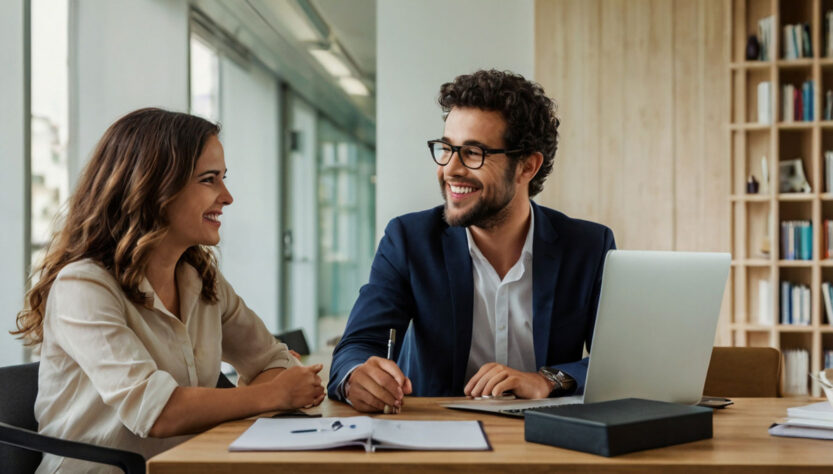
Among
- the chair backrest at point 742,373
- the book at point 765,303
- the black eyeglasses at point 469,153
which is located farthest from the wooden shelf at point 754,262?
the black eyeglasses at point 469,153

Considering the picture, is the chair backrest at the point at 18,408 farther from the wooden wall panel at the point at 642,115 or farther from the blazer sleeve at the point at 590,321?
the wooden wall panel at the point at 642,115

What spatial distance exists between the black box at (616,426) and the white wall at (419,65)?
123 inches

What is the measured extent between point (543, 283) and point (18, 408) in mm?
1207

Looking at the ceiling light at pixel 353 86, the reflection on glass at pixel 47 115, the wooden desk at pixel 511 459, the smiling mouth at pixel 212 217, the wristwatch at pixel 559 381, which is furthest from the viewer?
the ceiling light at pixel 353 86

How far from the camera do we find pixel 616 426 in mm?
1091

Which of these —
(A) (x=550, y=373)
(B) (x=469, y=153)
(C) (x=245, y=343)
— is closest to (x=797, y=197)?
(B) (x=469, y=153)

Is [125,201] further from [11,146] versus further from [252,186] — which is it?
[252,186]

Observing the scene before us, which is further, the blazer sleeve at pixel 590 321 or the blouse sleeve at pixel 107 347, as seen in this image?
the blazer sleeve at pixel 590 321

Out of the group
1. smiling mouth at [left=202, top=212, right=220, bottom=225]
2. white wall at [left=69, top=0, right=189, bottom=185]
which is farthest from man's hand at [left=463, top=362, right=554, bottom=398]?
white wall at [left=69, top=0, right=189, bottom=185]

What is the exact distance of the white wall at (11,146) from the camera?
3184 millimetres

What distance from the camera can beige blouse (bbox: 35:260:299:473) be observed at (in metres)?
1.42

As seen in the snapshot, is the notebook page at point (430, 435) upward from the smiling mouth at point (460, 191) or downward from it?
downward

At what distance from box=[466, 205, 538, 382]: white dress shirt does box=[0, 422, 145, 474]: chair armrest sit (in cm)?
85

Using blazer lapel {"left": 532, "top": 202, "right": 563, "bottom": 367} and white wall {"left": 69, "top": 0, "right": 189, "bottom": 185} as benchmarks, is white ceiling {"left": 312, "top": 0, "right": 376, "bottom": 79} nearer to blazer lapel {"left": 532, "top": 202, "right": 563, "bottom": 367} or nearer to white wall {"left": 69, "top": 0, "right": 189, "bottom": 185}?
white wall {"left": 69, "top": 0, "right": 189, "bottom": 185}
